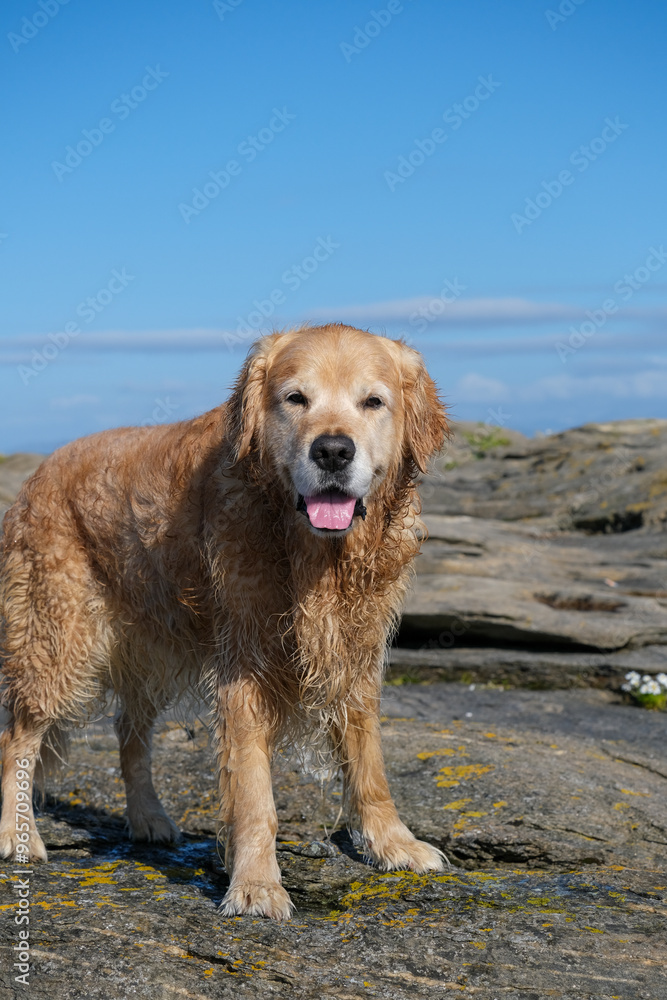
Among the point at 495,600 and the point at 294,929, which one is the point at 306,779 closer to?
the point at 294,929

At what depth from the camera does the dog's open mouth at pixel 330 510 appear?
3.96 meters

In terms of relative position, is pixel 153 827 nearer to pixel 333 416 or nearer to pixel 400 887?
pixel 400 887

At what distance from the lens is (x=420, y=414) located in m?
4.44

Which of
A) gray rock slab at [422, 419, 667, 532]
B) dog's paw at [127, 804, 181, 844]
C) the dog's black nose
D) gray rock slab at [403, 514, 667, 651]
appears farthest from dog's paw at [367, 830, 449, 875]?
gray rock slab at [422, 419, 667, 532]

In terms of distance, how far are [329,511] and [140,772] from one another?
7.45 ft

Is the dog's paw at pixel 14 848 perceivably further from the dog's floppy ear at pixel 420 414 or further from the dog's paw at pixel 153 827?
the dog's floppy ear at pixel 420 414

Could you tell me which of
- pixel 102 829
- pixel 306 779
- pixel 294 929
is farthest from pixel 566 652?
pixel 294 929

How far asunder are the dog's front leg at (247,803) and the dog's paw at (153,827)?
3.10 feet

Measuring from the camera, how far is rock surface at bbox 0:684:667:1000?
333 centimetres

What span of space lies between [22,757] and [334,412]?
8.80ft

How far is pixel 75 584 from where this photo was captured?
197 inches

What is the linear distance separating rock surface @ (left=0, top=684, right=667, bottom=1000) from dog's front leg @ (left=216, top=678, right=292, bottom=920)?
4.2 inches

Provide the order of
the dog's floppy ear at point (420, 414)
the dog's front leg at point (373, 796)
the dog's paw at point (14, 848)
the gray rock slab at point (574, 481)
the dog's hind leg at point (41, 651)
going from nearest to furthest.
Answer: the dog's floppy ear at point (420, 414) → the dog's front leg at point (373, 796) → the dog's paw at point (14, 848) → the dog's hind leg at point (41, 651) → the gray rock slab at point (574, 481)

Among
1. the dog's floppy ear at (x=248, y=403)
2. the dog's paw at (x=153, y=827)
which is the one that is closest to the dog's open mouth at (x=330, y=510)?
the dog's floppy ear at (x=248, y=403)
